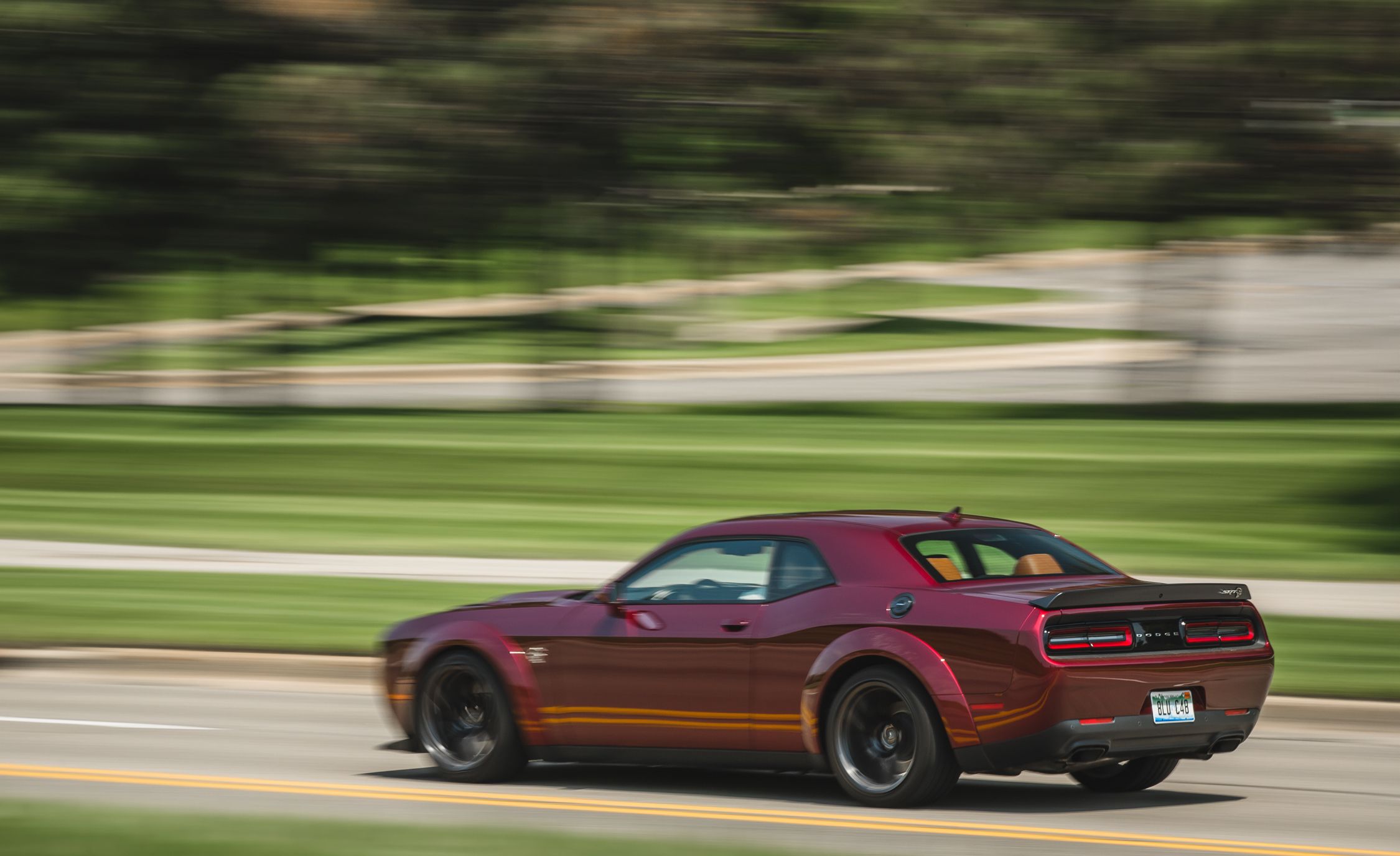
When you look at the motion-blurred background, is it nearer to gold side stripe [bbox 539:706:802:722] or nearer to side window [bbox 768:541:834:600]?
gold side stripe [bbox 539:706:802:722]

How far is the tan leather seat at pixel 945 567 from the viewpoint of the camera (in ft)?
24.6

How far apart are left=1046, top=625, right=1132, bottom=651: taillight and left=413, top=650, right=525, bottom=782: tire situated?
8.82 feet

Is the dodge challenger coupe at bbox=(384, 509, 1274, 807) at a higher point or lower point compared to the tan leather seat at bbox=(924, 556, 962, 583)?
lower

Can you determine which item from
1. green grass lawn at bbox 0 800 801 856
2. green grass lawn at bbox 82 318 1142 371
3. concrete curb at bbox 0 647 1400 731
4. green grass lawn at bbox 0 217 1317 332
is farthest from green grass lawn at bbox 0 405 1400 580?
green grass lawn at bbox 0 800 801 856

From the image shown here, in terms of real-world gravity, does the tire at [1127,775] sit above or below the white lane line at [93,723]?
below

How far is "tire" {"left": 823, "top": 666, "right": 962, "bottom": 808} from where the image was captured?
7133mm

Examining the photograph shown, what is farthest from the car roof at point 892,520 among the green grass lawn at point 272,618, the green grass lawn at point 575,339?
the green grass lawn at point 575,339

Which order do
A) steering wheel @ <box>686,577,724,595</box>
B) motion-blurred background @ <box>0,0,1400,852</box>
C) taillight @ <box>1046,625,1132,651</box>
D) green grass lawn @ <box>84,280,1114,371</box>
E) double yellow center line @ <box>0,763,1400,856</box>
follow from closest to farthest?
double yellow center line @ <box>0,763,1400,856</box>, taillight @ <box>1046,625,1132,651</box>, steering wheel @ <box>686,577,724,595</box>, motion-blurred background @ <box>0,0,1400,852</box>, green grass lawn @ <box>84,280,1114,371</box>

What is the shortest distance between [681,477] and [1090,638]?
46.2 ft

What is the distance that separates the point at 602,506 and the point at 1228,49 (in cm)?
849

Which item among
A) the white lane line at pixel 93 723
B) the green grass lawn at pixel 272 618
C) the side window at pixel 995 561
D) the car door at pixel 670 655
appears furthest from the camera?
the green grass lawn at pixel 272 618

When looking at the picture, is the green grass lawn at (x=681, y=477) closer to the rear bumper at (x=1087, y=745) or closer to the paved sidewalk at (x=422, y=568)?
the paved sidewalk at (x=422, y=568)

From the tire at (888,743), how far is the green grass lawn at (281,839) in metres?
1.32

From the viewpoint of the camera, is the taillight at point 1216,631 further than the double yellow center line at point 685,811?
Yes
